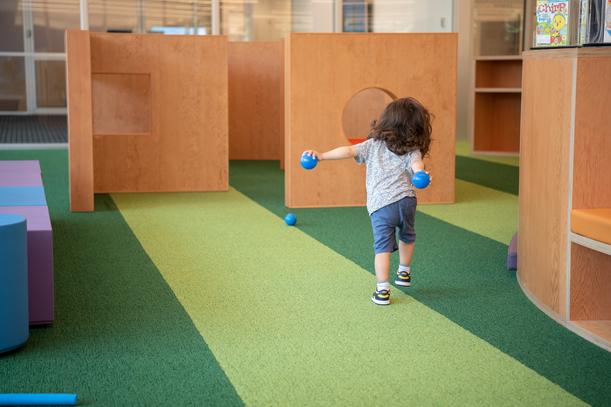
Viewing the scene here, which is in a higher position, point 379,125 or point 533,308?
point 379,125

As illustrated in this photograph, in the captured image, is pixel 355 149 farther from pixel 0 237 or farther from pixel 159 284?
pixel 0 237

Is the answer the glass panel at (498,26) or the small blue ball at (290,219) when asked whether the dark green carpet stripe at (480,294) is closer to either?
the small blue ball at (290,219)

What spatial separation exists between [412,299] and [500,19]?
9419mm

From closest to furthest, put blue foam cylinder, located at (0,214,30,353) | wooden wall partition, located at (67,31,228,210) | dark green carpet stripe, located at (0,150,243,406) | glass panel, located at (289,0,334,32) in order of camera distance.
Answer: dark green carpet stripe, located at (0,150,243,406), blue foam cylinder, located at (0,214,30,353), wooden wall partition, located at (67,31,228,210), glass panel, located at (289,0,334,32)

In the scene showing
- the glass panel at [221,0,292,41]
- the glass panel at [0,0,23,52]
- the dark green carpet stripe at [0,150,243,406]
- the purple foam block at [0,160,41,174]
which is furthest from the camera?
the glass panel at [221,0,292,41]

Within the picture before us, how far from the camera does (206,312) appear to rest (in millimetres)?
3801

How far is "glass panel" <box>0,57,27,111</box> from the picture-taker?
11.1 m

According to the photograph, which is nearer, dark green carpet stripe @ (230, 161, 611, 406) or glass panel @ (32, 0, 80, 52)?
dark green carpet stripe @ (230, 161, 611, 406)

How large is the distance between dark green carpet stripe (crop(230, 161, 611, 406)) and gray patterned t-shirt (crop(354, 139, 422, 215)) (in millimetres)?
484

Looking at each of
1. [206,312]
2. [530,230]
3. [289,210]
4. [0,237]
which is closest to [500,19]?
[289,210]

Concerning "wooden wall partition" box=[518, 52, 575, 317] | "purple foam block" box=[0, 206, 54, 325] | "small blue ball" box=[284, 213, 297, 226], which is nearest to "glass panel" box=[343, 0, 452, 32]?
"small blue ball" box=[284, 213, 297, 226]

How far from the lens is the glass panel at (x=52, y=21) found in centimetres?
1109

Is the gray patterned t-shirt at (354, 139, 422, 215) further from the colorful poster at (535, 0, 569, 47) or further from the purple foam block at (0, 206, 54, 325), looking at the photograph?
the purple foam block at (0, 206, 54, 325)

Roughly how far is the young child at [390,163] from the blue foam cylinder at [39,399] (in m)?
1.65
